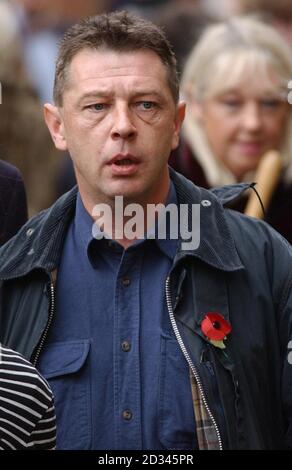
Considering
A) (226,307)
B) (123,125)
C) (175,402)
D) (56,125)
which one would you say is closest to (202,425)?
(175,402)

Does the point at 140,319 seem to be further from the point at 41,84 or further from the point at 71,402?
the point at 41,84

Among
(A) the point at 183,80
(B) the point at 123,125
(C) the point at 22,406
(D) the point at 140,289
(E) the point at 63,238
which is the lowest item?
(C) the point at 22,406

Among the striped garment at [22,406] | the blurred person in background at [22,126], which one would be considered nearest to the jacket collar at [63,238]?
the striped garment at [22,406]

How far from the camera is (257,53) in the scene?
5.21 metres

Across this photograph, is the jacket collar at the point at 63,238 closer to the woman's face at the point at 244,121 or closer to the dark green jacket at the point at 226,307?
the dark green jacket at the point at 226,307

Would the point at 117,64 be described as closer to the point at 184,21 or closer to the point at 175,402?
the point at 175,402

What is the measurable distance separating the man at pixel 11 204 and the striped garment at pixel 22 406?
3.97 feet

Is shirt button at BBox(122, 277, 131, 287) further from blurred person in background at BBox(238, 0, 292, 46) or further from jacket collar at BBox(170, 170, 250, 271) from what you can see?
blurred person in background at BBox(238, 0, 292, 46)

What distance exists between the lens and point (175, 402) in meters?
3.19

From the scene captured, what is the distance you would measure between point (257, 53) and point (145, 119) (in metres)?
1.98

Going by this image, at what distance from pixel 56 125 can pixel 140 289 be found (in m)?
0.55

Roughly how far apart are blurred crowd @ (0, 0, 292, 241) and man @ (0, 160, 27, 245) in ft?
4.14
